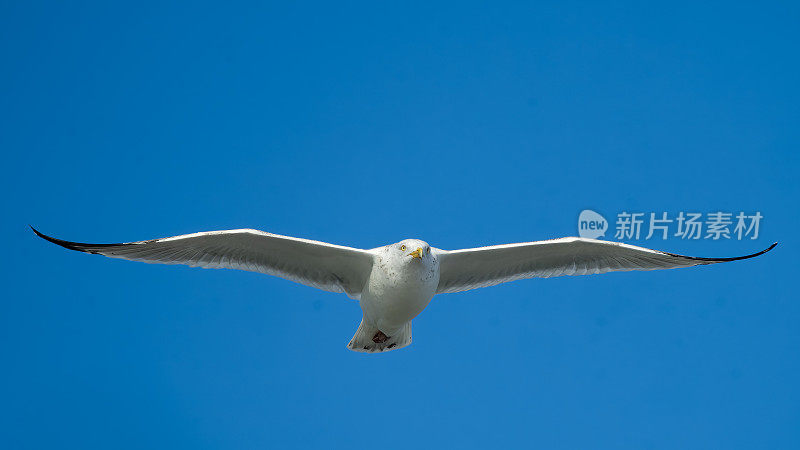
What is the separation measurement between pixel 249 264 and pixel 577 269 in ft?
14.7

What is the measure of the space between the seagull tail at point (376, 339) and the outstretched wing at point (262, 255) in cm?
54

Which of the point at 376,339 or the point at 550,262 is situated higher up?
the point at 550,262

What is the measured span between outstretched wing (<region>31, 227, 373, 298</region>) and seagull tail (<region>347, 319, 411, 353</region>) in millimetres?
542

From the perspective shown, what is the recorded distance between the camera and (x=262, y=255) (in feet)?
42.4

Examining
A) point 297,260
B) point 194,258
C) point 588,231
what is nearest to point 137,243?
point 194,258

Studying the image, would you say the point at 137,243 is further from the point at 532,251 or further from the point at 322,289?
the point at 532,251

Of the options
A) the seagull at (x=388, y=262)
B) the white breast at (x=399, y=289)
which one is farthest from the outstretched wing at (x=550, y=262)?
the white breast at (x=399, y=289)

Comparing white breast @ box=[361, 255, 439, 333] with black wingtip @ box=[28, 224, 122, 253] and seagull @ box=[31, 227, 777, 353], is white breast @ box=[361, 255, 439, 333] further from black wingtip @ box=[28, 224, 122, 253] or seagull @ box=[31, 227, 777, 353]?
black wingtip @ box=[28, 224, 122, 253]

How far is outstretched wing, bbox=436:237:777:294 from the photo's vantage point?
13.2 meters

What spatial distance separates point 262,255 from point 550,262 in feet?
12.9

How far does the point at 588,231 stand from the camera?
15.5 m

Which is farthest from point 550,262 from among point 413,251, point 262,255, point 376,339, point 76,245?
point 76,245

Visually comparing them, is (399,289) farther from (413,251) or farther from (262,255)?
(262,255)

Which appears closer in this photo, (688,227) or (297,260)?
(297,260)
